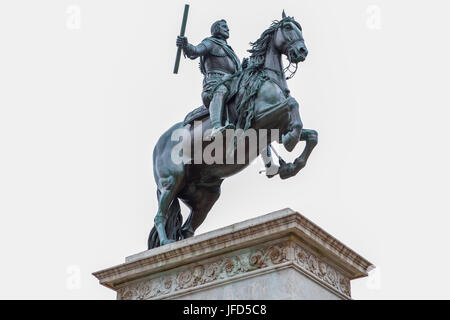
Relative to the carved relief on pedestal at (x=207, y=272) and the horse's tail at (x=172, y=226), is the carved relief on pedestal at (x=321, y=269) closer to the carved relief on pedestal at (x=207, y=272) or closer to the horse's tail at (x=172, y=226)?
the carved relief on pedestal at (x=207, y=272)

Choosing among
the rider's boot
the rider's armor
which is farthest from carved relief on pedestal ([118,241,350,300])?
the rider's armor

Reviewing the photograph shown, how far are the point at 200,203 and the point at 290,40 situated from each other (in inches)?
99.9

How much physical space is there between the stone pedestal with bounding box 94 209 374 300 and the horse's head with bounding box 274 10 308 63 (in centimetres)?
269

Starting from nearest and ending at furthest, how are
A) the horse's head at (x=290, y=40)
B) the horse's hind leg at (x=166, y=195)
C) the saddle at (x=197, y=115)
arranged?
the horse's head at (x=290, y=40) → the horse's hind leg at (x=166, y=195) → the saddle at (x=197, y=115)

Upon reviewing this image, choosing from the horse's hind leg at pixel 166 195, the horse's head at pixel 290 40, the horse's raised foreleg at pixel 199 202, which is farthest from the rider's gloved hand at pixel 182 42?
the horse's raised foreleg at pixel 199 202

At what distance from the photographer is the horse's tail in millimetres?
12094

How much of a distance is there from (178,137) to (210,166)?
69cm

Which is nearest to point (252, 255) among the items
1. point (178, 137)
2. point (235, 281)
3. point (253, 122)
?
point (235, 281)

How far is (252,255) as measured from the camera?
10062mm

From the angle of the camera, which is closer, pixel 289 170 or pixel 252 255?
pixel 252 255

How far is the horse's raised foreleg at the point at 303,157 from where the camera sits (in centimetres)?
1133

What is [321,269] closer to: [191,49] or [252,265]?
[252,265]
